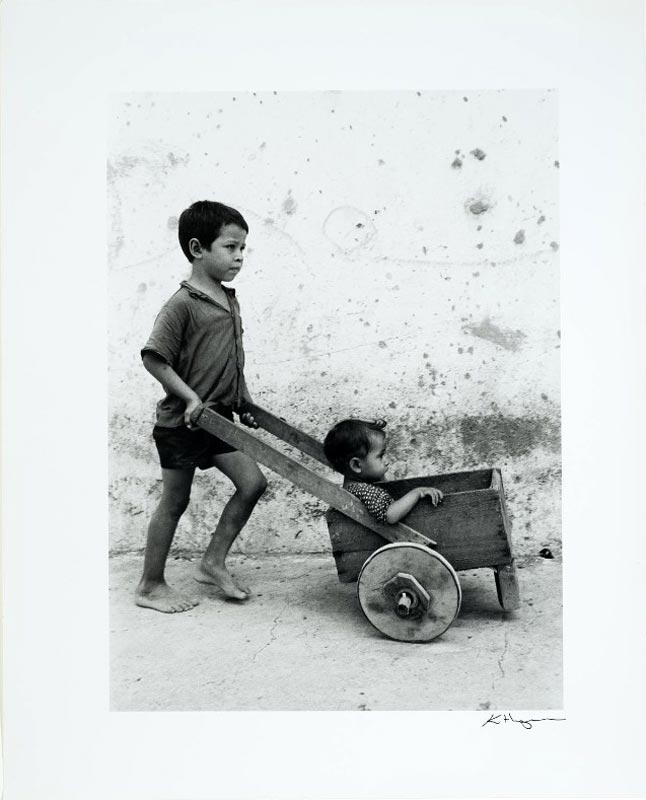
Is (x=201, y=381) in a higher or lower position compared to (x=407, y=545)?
higher

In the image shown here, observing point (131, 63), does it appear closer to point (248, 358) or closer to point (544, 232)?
point (248, 358)

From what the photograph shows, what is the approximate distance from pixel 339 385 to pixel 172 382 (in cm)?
55

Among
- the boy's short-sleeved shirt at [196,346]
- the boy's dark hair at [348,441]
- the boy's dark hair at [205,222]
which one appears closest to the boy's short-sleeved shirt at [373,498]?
the boy's dark hair at [348,441]

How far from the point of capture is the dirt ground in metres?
2.17

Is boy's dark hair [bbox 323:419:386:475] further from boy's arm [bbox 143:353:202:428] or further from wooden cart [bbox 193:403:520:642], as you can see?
boy's arm [bbox 143:353:202:428]

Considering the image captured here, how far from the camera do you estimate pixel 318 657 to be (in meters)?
2.22

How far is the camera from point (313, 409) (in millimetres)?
2510

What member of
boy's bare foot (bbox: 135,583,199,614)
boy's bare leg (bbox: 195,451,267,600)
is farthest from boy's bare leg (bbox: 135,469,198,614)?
boy's bare leg (bbox: 195,451,267,600)

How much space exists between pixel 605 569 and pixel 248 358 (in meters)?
1.25

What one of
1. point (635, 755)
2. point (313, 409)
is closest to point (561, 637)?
point (635, 755)

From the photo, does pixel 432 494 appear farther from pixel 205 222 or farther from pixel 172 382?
pixel 205 222

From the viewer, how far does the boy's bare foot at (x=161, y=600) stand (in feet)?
7.70

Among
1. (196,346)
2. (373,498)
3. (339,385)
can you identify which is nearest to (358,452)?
(373,498)

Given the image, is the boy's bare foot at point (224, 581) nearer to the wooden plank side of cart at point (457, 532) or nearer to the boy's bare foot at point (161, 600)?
the boy's bare foot at point (161, 600)
